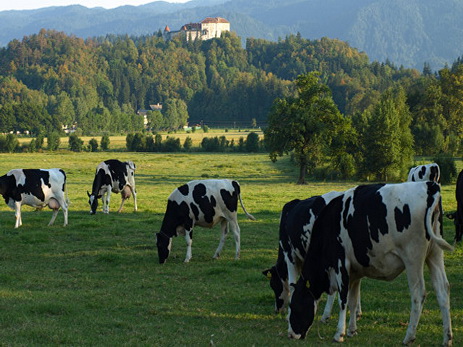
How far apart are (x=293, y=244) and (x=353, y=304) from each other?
199 centimetres

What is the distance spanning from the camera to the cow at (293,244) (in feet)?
42.1

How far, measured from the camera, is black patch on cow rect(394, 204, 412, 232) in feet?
33.6

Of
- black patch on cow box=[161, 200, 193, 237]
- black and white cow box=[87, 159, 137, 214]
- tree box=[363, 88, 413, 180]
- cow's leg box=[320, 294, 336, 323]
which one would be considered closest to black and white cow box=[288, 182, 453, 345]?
cow's leg box=[320, 294, 336, 323]

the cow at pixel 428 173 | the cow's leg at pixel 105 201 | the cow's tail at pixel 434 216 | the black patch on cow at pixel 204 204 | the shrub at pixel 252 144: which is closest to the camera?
the cow's tail at pixel 434 216

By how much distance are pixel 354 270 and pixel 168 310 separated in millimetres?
4174

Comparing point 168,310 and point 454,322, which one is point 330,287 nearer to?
point 454,322

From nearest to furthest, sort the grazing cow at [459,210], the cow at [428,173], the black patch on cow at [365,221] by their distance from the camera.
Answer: the black patch on cow at [365,221] < the grazing cow at [459,210] < the cow at [428,173]

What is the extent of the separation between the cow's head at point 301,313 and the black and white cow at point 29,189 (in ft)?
54.7

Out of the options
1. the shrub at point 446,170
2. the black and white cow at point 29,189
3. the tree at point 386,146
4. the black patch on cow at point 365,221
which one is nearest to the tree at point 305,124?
the tree at point 386,146

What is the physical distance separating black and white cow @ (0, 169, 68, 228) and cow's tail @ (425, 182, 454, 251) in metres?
18.5

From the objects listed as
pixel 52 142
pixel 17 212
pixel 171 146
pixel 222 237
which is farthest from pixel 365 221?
pixel 52 142

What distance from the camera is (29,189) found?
25.3m

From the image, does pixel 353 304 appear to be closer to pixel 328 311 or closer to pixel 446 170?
pixel 328 311

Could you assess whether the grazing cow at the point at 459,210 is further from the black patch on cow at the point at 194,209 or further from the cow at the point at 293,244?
the cow at the point at 293,244
